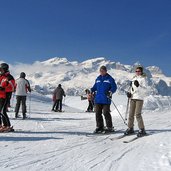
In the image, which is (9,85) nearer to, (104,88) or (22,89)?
(104,88)

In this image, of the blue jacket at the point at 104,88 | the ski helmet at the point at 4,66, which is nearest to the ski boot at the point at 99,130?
the blue jacket at the point at 104,88

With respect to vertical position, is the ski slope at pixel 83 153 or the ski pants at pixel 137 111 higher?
the ski pants at pixel 137 111

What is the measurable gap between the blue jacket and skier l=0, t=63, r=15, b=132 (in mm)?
2628

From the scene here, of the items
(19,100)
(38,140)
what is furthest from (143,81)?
(19,100)

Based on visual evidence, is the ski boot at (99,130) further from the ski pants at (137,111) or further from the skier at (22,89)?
the skier at (22,89)

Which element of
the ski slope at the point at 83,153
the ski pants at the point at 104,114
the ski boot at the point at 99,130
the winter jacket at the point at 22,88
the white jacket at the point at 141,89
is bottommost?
the ski slope at the point at 83,153

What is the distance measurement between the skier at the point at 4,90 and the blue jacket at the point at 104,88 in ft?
8.62

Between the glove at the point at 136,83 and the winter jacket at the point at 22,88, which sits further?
the winter jacket at the point at 22,88

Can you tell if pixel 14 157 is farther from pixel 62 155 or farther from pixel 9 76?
pixel 9 76

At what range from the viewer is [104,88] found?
1160 cm

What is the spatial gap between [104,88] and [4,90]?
2986 mm

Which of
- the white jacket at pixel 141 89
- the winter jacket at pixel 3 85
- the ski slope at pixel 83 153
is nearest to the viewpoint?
the ski slope at pixel 83 153

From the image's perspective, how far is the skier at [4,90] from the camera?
11.1 meters

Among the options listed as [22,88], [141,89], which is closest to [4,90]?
[141,89]
